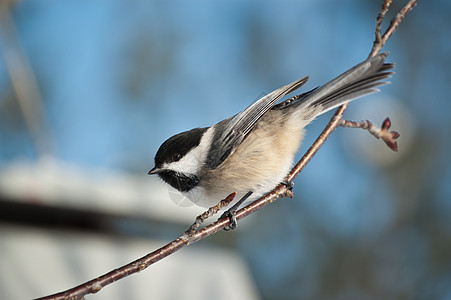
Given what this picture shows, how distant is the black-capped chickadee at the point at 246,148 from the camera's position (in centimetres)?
133

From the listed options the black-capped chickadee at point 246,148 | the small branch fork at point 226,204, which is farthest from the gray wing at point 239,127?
the small branch fork at point 226,204

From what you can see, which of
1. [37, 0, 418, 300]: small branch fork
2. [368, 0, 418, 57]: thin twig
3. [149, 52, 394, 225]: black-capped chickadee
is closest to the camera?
[37, 0, 418, 300]: small branch fork

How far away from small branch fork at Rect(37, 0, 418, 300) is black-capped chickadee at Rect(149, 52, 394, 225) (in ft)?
0.30

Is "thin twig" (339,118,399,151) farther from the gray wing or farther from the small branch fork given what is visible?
the gray wing

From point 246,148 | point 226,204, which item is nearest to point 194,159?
point 246,148

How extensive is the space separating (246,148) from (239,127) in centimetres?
7

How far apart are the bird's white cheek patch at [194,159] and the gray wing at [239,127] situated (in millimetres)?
20

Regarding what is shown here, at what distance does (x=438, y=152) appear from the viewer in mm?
7297

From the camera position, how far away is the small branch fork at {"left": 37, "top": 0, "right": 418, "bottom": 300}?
957 millimetres

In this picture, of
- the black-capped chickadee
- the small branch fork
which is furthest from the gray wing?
the small branch fork

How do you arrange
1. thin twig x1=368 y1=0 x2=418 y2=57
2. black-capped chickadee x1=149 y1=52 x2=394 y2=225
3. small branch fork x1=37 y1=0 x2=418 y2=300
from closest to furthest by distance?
1. small branch fork x1=37 y1=0 x2=418 y2=300
2. thin twig x1=368 y1=0 x2=418 y2=57
3. black-capped chickadee x1=149 y1=52 x2=394 y2=225

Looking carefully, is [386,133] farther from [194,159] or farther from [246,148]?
[194,159]

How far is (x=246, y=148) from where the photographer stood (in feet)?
4.87

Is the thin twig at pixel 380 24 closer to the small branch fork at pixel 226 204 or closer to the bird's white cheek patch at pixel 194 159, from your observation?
the small branch fork at pixel 226 204
